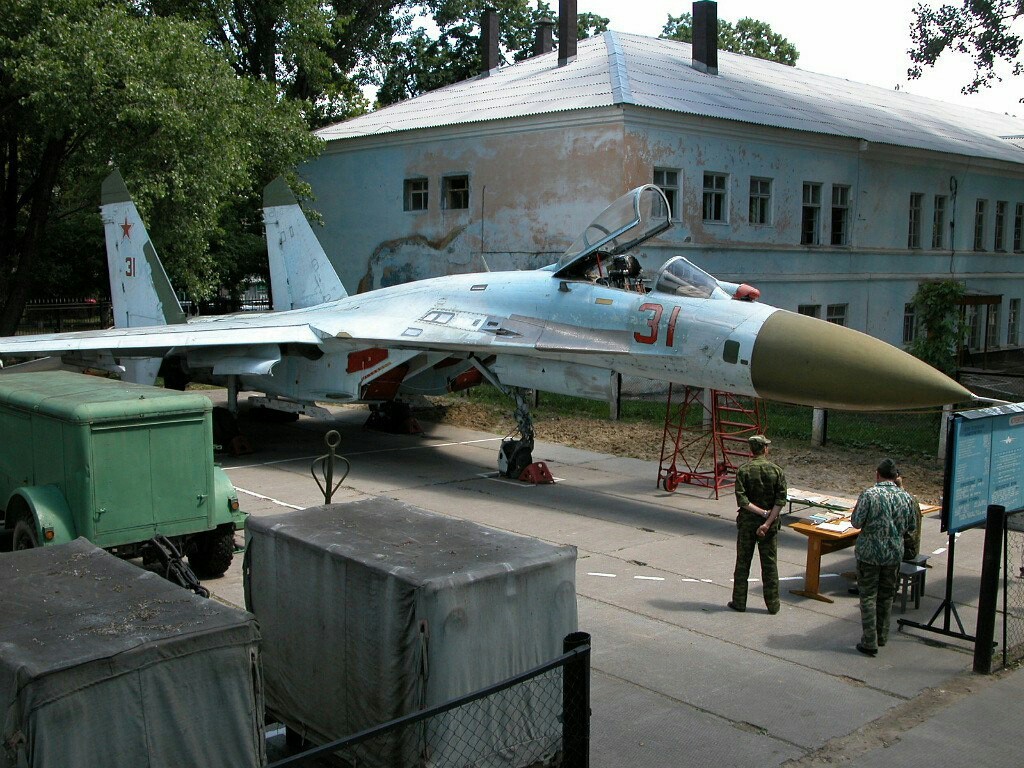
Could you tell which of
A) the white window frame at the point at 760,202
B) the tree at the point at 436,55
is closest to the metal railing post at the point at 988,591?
the white window frame at the point at 760,202

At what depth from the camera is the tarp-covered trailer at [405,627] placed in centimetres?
458

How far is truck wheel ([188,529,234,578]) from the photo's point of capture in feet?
27.6

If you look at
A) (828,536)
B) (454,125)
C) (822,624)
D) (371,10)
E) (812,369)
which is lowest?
(822,624)

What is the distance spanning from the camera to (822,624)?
7.76 metres

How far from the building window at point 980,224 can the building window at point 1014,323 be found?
2.92m

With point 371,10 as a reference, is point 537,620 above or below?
below

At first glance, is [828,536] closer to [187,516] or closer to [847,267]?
[187,516]

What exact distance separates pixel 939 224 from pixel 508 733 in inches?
1142

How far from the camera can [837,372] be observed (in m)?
9.65

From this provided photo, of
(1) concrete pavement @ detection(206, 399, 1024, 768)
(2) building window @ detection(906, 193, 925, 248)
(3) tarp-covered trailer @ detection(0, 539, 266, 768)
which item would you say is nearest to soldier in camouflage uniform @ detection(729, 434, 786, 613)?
(1) concrete pavement @ detection(206, 399, 1024, 768)

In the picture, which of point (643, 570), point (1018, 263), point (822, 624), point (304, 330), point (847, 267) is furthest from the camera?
point (1018, 263)

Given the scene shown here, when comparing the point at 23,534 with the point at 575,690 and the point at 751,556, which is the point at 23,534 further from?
the point at 751,556

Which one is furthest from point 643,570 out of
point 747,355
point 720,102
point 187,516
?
point 720,102

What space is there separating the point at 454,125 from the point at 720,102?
648cm
